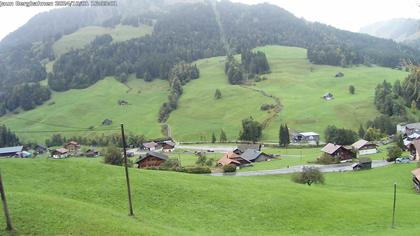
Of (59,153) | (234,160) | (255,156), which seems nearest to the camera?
(234,160)

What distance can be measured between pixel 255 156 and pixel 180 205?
267 feet

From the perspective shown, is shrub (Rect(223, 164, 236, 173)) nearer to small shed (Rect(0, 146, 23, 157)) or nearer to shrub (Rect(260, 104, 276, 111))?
shrub (Rect(260, 104, 276, 111))

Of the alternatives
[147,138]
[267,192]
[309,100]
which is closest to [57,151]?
[147,138]

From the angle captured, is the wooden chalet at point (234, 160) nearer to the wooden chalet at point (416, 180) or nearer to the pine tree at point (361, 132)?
the pine tree at point (361, 132)

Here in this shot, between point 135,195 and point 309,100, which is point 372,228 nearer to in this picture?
point 135,195

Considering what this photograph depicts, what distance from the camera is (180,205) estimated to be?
1784 inches

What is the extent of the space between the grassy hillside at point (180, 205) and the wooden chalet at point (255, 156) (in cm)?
6462

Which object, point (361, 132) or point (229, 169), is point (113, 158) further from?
point (361, 132)

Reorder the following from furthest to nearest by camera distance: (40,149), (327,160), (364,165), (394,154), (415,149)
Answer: (40,149)
(327,160)
(394,154)
(415,149)
(364,165)

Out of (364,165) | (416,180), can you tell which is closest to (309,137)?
(364,165)

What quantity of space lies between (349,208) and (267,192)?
10304mm

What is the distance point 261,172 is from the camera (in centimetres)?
9950

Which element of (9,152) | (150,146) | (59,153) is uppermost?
(9,152)

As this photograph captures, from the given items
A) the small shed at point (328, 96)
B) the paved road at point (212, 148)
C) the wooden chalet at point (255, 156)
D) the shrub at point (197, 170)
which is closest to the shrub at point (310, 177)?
the shrub at point (197, 170)
